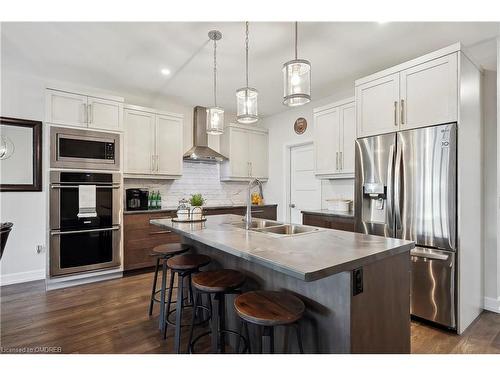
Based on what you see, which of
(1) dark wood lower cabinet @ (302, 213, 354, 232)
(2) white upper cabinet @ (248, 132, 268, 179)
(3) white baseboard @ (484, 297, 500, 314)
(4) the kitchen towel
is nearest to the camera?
(3) white baseboard @ (484, 297, 500, 314)

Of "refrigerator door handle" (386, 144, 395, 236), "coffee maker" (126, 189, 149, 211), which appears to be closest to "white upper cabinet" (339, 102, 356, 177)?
"refrigerator door handle" (386, 144, 395, 236)

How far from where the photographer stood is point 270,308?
4.75 feet

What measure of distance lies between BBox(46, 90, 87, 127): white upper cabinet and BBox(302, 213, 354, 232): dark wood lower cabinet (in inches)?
127

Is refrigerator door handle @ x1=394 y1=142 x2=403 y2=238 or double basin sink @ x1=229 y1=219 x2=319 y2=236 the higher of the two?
refrigerator door handle @ x1=394 y1=142 x2=403 y2=238

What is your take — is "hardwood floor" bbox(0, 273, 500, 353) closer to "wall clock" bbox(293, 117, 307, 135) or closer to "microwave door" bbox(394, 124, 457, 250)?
"microwave door" bbox(394, 124, 457, 250)

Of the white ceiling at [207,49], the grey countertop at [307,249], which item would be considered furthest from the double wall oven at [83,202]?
the grey countertop at [307,249]

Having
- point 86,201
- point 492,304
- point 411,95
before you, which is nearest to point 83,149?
point 86,201

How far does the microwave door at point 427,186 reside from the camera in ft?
7.59

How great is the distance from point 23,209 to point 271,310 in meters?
3.82

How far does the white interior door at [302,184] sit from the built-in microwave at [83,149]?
297cm

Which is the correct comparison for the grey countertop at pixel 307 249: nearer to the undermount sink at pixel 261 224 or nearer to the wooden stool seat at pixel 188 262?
the wooden stool seat at pixel 188 262

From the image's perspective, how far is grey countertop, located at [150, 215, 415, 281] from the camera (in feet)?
3.96

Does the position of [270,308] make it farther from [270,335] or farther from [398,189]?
[398,189]
